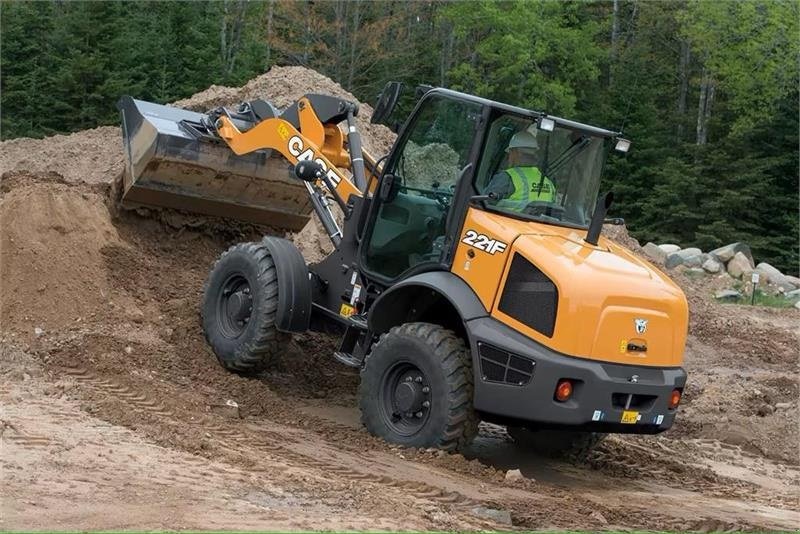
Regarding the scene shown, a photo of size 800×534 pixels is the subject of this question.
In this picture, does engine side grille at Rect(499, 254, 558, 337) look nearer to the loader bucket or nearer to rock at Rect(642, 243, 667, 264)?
the loader bucket

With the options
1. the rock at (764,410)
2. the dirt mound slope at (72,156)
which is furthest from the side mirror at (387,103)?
the rock at (764,410)

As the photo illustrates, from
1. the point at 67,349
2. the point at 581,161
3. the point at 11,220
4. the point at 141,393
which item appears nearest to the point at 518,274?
the point at 581,161

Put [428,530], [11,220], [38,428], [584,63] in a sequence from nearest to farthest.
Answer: [428,530] < [38,428] < [11,220] < [584,63]

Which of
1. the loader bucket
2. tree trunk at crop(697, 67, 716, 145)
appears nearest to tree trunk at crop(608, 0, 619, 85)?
tree trunk at crop(697, 67, 716, 145)

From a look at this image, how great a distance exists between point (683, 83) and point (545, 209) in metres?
32.2

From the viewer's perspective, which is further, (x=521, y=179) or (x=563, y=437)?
(x=563, y=437)

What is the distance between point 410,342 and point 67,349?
288cm

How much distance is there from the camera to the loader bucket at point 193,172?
1038 cm

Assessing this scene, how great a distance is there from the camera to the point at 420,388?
7875 millimetres

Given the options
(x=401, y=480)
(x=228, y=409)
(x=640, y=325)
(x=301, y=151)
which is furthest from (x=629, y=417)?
(x=301, y=151)

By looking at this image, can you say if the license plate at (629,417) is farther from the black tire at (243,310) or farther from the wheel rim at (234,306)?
the wheel rim at (234,306)

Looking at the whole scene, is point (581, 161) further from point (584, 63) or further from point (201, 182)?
point (584, 63)

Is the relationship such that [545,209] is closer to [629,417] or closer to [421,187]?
[421,187]

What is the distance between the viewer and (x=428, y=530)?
601 cm
